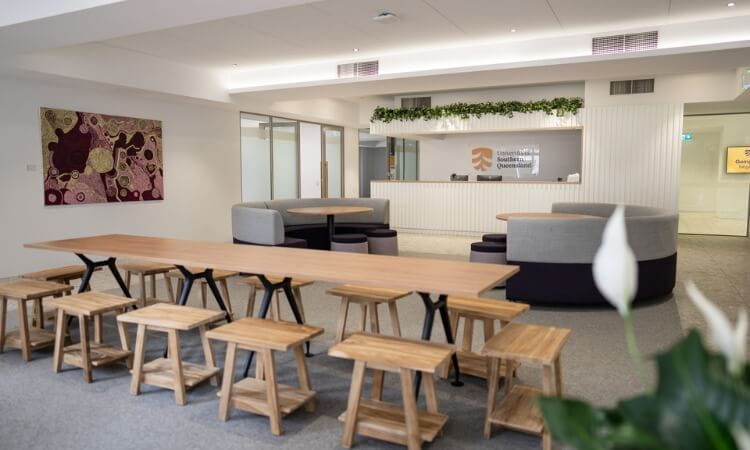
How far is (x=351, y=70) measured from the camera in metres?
8.28

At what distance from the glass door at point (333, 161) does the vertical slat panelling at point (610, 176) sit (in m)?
3.23

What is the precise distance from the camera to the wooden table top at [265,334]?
278 cm

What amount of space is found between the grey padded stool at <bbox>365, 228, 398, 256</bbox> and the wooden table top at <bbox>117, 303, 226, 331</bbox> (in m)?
4.59

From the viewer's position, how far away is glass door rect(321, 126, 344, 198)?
12.9 metres

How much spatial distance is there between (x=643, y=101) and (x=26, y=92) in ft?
31.1

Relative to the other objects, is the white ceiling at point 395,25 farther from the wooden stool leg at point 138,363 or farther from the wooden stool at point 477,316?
the wooden stool leg at point 138,363

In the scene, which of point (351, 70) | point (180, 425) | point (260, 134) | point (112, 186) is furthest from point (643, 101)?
point (180, 425)

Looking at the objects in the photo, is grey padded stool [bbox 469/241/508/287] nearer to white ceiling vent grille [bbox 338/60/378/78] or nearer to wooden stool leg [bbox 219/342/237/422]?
white ceiling vent grille [bbox 338/60/378/78]

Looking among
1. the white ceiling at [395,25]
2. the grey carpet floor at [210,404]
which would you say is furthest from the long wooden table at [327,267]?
the white ceiling at [395,25]

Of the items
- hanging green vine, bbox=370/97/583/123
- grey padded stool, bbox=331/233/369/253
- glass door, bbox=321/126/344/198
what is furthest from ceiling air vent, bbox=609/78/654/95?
glass door, bbox=321/126/344/198

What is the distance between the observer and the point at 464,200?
1085cm

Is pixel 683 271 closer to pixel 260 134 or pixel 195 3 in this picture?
pixel 195 3

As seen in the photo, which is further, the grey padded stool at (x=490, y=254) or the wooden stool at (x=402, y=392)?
the grey padded stool at (x=490, y=254)

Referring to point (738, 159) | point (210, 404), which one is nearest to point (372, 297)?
point (210, 404)
